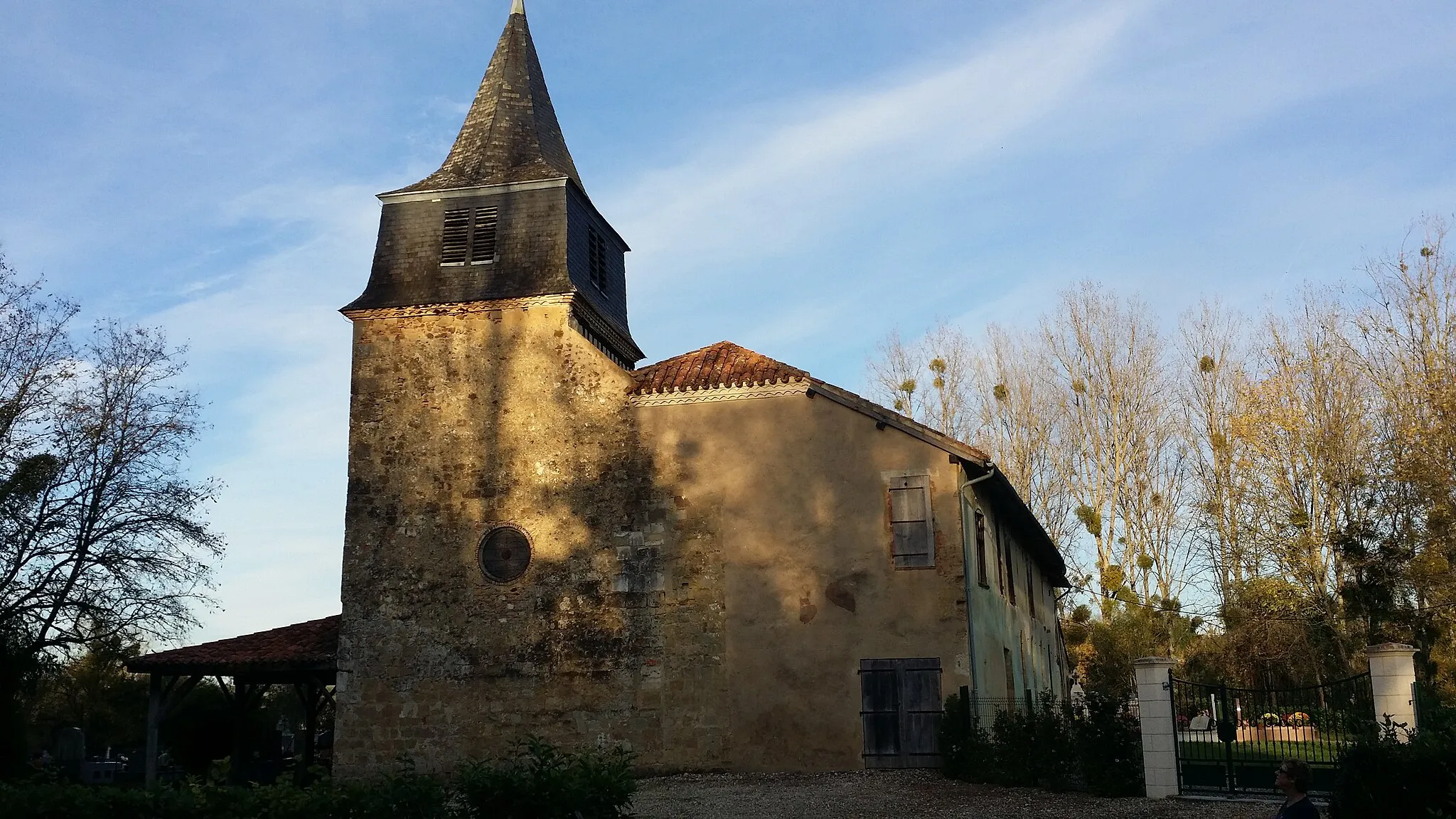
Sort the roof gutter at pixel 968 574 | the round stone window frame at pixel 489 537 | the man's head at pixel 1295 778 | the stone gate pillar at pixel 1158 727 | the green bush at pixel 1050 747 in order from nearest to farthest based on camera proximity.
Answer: the man's head at pixel 1295 778 → the stone gate pillar at pixel 1158 727 → the green bush at pixel 1050 747 → the roof gutter at pixel 968 574 → the round stone window frame at pixel 489 537

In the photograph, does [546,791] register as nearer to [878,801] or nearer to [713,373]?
[878,801]

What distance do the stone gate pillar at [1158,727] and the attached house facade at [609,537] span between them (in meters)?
3.69

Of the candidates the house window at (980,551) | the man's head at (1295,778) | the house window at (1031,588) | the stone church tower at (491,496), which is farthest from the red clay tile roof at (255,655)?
the man's head at (1295,778)

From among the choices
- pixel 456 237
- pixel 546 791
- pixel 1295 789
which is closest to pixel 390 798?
pixel 546 791

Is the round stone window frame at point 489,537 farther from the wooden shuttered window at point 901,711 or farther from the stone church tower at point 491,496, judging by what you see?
the wooden shuttered window at point 901,711

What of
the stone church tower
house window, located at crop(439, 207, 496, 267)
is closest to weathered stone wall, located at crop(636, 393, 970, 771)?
the stone church tower

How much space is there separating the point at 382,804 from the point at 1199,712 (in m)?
18.4

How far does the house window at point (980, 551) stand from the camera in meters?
17.7

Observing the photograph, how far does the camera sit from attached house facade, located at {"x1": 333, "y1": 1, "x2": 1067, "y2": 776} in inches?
658

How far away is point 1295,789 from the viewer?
24.8ft

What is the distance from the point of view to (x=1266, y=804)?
1178cm

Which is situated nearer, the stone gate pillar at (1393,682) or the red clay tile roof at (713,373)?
the stone gate pillar at (1393,682)

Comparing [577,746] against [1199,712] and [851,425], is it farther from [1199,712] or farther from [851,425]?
[1199,712]

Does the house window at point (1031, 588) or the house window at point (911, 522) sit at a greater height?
the house window at point (911, 522)
